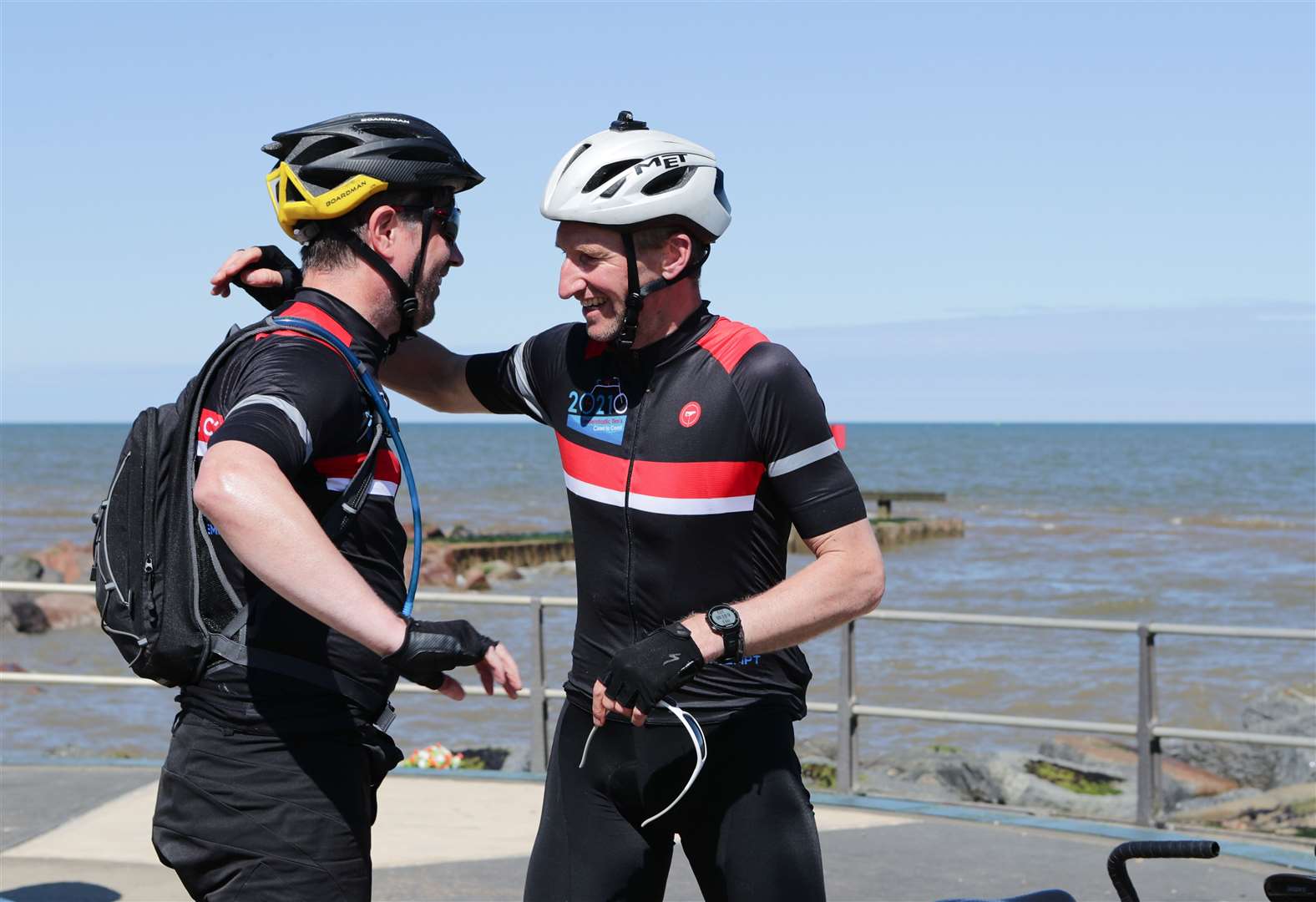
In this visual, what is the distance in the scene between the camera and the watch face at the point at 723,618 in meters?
3.08

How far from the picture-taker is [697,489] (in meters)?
3.37

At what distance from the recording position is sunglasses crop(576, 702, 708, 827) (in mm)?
3260

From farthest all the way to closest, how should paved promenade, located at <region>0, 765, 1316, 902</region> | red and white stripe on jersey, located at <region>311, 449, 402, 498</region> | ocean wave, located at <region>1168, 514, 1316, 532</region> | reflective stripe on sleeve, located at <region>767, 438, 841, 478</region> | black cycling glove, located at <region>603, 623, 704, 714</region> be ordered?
ocean wave, located at <region>1168, 514, 1316, 532</region>, paved promenade, located at <region>0, 765, 1316, 902</region>, reflective stripe on sleeve, located at <region>767, 438, 841, 478</region>, black cycling glove, located at <region>603, 623, 704, 714</region>, red and white stripe on jersey, located at <region>311, 449, 402, 498</region>

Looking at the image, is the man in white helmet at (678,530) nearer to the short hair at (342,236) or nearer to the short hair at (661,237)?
the short hair at (661,237)

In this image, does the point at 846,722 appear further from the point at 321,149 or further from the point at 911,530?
the point at 911,530

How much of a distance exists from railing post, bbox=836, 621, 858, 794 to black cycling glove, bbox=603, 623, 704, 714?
4870 millimetres

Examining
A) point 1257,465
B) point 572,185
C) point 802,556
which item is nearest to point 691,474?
point 572,185

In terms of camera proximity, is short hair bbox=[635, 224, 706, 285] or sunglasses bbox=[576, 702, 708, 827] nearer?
sunglasses bbox=[576, 702, 708, 827]

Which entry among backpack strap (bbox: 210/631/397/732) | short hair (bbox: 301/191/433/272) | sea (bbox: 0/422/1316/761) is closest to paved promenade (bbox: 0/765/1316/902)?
sea (bbox: 0/422/1316/761)

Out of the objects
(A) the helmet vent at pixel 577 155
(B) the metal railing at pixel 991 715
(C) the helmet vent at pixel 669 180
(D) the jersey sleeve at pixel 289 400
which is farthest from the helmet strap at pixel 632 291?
(B) the metal railing at pixel 991 715

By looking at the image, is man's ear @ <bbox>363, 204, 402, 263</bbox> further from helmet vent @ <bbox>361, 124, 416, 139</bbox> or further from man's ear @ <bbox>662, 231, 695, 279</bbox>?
man's ear @ <bbox>662, 231, 695, 279</bbox>

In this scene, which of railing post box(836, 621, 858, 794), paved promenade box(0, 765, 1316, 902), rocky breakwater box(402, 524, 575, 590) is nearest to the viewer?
paved promenade box(0, 765, 1316, 902)

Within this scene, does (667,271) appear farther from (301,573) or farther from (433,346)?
(301,573)

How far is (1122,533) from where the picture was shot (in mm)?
46812
